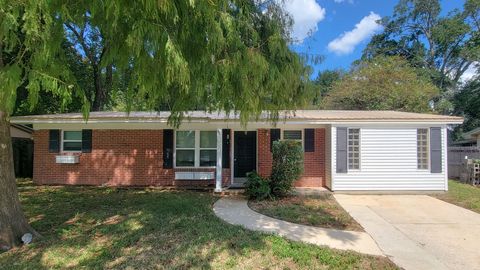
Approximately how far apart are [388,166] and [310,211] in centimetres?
455

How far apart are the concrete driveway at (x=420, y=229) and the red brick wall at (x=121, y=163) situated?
6648 mm

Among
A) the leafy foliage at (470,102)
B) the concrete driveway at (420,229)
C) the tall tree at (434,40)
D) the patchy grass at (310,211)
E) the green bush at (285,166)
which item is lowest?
the concrete driveway at (420,229)

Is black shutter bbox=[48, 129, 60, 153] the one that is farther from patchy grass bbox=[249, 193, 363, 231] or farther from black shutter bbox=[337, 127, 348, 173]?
black shutter bbox=[337, 127, 348, 173]

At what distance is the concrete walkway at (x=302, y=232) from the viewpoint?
5933 millimetres

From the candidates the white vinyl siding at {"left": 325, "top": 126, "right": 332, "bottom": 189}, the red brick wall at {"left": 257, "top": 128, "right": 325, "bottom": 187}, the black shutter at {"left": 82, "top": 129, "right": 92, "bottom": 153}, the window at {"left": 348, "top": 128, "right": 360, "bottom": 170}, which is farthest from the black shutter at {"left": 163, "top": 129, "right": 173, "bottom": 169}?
the window at {"left": 348, "top": 128, "right": 360, "bottom": 170}

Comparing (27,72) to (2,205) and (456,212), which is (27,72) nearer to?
(2,205)

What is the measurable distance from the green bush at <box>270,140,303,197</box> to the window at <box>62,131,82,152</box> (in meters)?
7.73

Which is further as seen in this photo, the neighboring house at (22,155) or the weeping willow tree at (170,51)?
the neighboring house at (22,155)

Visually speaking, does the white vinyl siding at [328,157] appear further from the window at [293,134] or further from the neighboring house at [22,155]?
the neighboring house at [22,155]

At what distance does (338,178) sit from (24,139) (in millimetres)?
14856

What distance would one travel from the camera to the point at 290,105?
4.78 metres

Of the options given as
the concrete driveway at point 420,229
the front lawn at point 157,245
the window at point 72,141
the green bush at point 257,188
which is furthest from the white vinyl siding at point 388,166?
the window at point 72,141

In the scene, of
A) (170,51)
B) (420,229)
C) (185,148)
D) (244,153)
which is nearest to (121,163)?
(185,148)

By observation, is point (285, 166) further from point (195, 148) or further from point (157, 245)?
point (157, 245)
